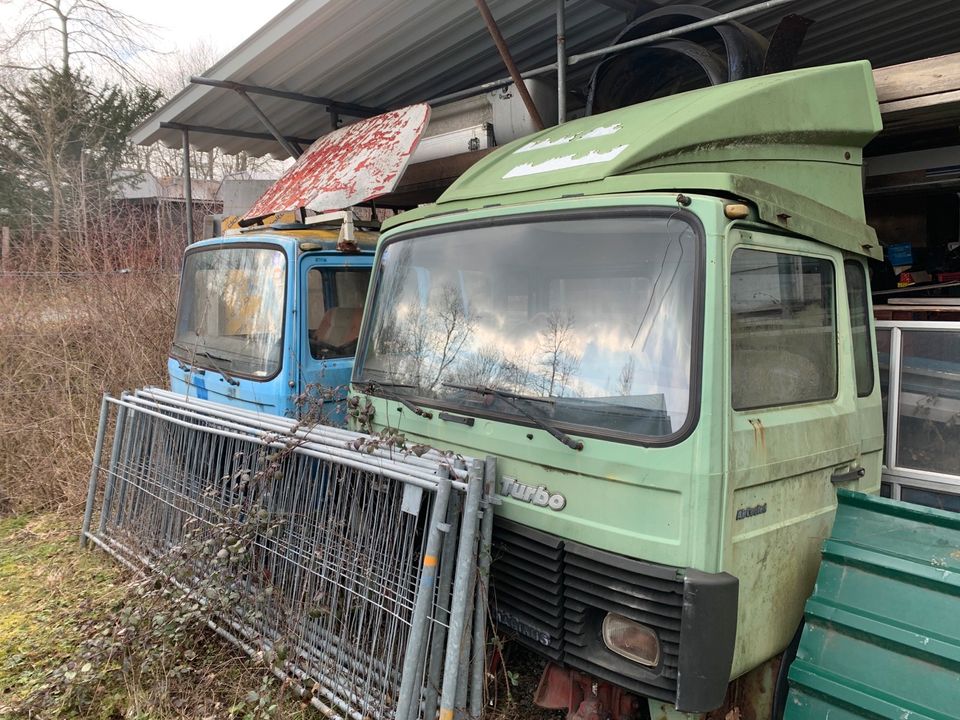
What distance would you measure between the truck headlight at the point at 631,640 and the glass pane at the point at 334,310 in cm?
261

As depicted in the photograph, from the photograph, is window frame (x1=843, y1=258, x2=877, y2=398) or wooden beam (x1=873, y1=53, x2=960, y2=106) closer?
window frame (x1=843, y1=258, x2=877, y2=398)

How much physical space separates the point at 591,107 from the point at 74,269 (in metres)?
6.96

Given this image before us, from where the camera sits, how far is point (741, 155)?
2703 millimetres

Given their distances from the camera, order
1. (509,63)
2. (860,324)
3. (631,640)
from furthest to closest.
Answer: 1. (509,63)
2. (860,324)
3. (631,640)

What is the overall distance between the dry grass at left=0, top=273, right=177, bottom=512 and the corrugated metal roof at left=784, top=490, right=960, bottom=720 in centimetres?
547

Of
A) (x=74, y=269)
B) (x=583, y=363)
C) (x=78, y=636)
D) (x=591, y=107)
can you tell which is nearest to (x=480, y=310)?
(x=583, y=363)

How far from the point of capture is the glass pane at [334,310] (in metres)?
4.26

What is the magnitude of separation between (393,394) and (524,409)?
0.78 m

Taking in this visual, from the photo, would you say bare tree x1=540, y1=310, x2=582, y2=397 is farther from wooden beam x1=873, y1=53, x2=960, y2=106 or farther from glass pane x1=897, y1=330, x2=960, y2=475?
wooden beam x1=873, y1=53, x2=960, y2=106

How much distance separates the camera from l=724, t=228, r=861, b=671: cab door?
221cm

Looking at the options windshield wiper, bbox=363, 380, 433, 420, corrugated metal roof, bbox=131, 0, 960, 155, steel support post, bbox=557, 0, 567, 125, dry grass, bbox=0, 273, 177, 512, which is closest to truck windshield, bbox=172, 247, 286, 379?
windshield wiper, bbox=363, 380, 433, 420

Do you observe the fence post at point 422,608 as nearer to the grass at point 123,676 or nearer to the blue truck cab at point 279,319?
the grass at point 123,676

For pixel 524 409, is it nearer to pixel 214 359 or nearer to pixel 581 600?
pixel 581 600

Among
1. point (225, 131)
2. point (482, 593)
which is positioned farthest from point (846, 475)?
point (225, 131)
